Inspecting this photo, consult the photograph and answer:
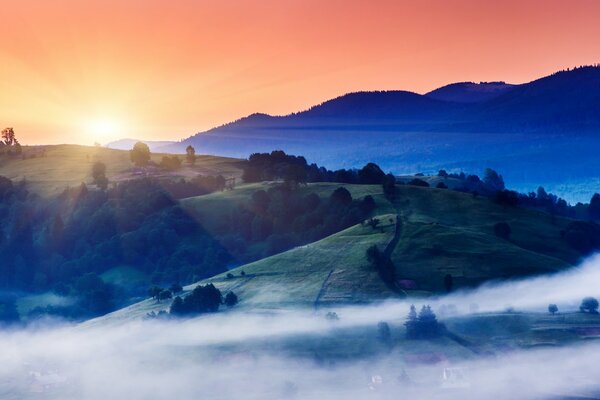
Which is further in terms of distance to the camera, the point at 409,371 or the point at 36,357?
the point at 36,357

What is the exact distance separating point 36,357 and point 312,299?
58.1 m

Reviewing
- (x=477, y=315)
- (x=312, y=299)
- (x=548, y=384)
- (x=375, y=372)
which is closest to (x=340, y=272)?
(x=312, y=299)

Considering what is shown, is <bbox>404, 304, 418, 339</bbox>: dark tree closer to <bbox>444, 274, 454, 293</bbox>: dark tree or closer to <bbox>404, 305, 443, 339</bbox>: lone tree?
<bbox>404, 305, 443, 339</bbox>: lone tree

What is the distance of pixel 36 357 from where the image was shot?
603 feet

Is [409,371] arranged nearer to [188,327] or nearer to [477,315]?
[477,315]

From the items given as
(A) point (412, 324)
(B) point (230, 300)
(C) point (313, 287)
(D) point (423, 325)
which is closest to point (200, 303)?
(B) point (230, 300)

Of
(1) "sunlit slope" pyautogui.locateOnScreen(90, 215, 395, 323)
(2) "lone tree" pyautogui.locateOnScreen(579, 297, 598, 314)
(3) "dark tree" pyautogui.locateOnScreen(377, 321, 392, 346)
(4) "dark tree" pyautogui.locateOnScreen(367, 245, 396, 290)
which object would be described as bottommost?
(3) "dark tree" pyautogui.locateOnScreen(377, 321, 392, 346)

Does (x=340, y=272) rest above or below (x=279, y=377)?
above

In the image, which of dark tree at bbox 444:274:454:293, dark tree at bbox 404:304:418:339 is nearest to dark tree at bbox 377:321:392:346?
dark tree at bbox 404:304:418:339

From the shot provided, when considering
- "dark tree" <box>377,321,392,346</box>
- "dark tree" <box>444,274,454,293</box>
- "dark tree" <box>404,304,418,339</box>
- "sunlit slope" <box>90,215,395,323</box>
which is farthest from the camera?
"dark tree" <box>444,274,454,293</box>

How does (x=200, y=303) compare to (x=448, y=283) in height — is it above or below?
below

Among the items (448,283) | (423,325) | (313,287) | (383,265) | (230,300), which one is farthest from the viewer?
(383,265)

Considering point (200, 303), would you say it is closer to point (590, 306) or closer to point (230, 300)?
point (230, 300)

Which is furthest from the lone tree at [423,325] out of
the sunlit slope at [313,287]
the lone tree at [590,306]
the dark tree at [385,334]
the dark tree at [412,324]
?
the lone tree at [590,306]
